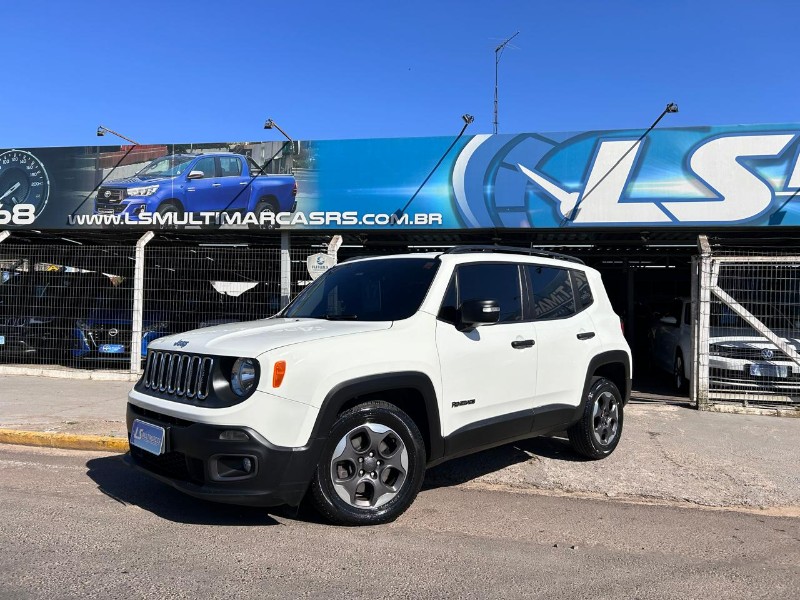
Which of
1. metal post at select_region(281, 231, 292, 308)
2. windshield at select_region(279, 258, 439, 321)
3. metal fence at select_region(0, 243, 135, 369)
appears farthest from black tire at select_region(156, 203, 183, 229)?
windshield at select_region(279, 258, 439, 321)

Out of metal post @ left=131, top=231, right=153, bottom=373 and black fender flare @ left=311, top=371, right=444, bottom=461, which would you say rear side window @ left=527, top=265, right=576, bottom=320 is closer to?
black fender flare @ left=311, top=371, right=444, bottom=461

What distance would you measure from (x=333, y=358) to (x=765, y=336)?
25.7 feet

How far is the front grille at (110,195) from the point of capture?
1138 cm

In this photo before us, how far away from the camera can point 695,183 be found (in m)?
9.66

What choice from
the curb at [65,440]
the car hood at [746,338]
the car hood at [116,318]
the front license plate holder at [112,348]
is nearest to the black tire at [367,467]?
the curb at [65,440]

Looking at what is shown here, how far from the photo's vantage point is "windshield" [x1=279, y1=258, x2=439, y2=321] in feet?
14.3

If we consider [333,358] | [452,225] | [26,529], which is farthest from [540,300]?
[452,225]

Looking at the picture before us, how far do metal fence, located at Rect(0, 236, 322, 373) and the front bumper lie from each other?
683 centimetres

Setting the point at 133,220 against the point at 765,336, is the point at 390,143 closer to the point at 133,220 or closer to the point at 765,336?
the point at 133,220

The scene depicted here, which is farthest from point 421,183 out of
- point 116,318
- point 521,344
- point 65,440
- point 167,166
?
point 65,440

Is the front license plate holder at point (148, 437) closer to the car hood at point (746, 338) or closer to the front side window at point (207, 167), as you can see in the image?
the front side window at point (207, 167)

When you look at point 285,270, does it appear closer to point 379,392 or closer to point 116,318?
point 116,318

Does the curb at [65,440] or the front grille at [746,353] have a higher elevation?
the front grille at [746,353]

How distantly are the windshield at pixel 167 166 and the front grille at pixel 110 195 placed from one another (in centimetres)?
55
